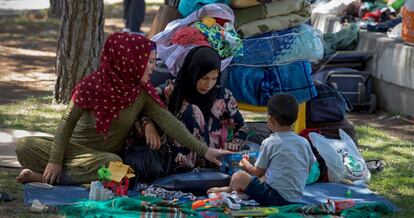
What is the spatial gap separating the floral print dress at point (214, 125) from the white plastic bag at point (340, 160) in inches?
21.2

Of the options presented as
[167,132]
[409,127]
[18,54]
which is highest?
[167,132]

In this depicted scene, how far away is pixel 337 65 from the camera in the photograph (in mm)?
10688

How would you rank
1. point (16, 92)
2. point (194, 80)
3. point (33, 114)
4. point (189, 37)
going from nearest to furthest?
1. point (194, 80)
2. point (189, 37)
3. point (33, 114)
4. point (16, 92)

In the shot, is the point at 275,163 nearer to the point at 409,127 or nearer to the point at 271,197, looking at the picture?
the point at 271,197

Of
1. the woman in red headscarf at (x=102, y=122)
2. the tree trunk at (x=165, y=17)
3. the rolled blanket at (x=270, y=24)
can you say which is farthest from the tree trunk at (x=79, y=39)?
the woman in red headscarf at (x=102, y=122)

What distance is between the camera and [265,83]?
7.55m

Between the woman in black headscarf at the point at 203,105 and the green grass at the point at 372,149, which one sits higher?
the woman in black headscarf at the point at 203,105

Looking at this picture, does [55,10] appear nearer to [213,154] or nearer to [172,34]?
[172,34]

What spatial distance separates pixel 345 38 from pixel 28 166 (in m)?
5.58

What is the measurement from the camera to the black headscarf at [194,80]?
6.70 m

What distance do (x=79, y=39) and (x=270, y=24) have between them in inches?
101

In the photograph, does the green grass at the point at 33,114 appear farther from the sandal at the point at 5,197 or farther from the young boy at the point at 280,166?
the young boy at the point at 280,166

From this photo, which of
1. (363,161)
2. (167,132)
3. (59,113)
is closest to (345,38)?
(59,113)

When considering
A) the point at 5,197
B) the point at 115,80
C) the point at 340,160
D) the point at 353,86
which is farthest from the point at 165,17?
the point at 353,86
